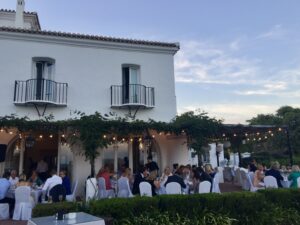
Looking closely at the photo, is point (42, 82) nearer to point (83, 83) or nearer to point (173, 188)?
point (83, 83)

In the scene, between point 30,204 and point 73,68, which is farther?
A: point 73,68

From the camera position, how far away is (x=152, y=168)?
1191cm

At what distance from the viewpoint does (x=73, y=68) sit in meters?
12.5

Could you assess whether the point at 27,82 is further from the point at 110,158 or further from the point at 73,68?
the point at 110,158

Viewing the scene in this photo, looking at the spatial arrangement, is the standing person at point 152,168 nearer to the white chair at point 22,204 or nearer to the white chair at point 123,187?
the white chair at point 123,187

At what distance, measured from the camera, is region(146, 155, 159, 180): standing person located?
908cm

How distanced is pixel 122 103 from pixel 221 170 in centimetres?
846

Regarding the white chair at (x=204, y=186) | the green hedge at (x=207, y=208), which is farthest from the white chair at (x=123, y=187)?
the green hedge at (x=207, y=208)

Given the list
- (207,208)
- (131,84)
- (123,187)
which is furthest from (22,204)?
(131,84)

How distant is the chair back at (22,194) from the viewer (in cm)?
806

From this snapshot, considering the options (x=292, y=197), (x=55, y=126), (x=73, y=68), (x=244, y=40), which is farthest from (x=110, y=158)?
(x=244, y=40)

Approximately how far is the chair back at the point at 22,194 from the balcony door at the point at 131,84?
19.3 ft

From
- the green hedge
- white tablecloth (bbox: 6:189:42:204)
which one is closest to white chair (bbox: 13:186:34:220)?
white tablecloth (bbox: 6:189:42:204)

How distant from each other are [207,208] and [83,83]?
8.14 meters
